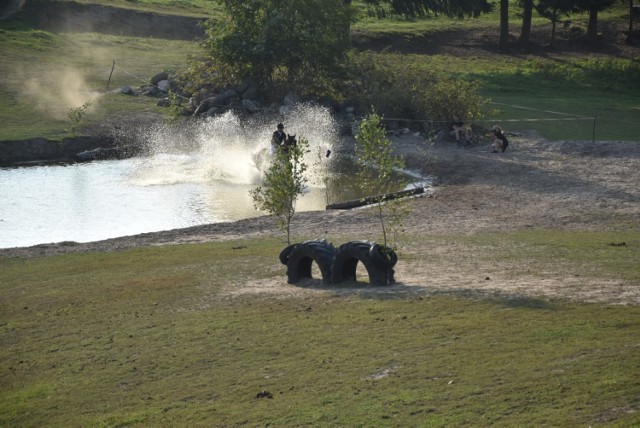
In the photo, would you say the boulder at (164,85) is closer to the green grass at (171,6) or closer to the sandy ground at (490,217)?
the sandy ground at (490,217)

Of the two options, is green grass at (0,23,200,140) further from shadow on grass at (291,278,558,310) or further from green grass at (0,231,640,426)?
shadow on grass at (291,278,558,310)

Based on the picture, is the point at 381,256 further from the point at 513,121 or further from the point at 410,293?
the point at 513,121

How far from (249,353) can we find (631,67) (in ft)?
187

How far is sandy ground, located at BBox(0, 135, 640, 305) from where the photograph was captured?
22.1m

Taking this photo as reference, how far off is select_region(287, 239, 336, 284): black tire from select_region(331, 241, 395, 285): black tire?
0.24 meters

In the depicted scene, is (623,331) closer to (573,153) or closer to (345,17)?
(573,153)

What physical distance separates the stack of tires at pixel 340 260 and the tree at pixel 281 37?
32.1m

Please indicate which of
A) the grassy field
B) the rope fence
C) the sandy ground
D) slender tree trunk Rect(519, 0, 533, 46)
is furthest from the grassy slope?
slender tree trunk Rect(519, 0, 533, 46)

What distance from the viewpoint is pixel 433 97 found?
48.2m

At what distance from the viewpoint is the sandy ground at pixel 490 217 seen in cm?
2209

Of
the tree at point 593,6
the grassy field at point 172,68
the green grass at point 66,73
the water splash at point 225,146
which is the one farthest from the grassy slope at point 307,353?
the tree at point 593,6

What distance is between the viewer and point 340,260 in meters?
23.5

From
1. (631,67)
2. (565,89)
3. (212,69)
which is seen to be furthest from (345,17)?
(631,67)

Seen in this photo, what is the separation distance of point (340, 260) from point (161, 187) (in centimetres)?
1956
